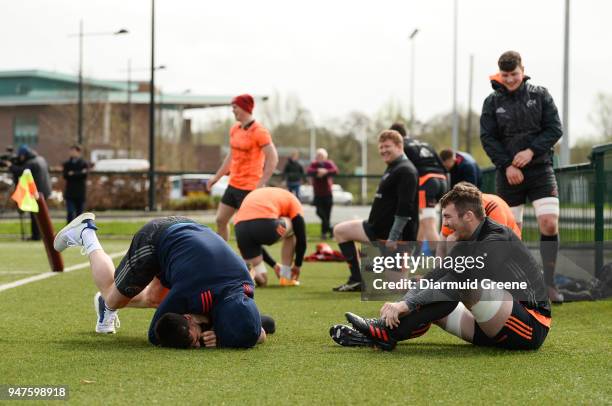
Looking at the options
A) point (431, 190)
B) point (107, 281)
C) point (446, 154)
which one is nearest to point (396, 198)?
point (431, 190)

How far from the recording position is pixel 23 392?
485 cm

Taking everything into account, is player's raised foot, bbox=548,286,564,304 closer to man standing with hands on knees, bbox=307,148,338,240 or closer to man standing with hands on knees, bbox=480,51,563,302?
man standing with hands on knees, bbox=480,51,563,302

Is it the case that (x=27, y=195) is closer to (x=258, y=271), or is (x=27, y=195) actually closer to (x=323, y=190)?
(x=258, y=271)

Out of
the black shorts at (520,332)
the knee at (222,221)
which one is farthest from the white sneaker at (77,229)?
the knee at (222,221)

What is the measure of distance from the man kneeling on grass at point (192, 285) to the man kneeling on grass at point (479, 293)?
72cm

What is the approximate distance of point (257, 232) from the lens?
36.0 ft

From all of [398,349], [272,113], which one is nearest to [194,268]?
[398,349]

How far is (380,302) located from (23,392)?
5144mm

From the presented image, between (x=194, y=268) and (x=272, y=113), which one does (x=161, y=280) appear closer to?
(x=194, y=268)

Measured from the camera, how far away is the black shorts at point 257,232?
11.0 metres

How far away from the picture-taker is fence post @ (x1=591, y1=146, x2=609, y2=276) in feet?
33.8

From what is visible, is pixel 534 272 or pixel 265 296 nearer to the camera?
pixel 534 272

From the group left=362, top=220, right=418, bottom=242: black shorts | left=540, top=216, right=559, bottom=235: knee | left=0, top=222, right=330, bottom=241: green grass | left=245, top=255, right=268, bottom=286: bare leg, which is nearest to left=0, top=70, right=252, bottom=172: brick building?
left=0, top=222, right=330, bottom=241: green grass

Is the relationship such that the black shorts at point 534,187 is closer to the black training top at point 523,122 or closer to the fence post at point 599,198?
the black training top at point 523,122
